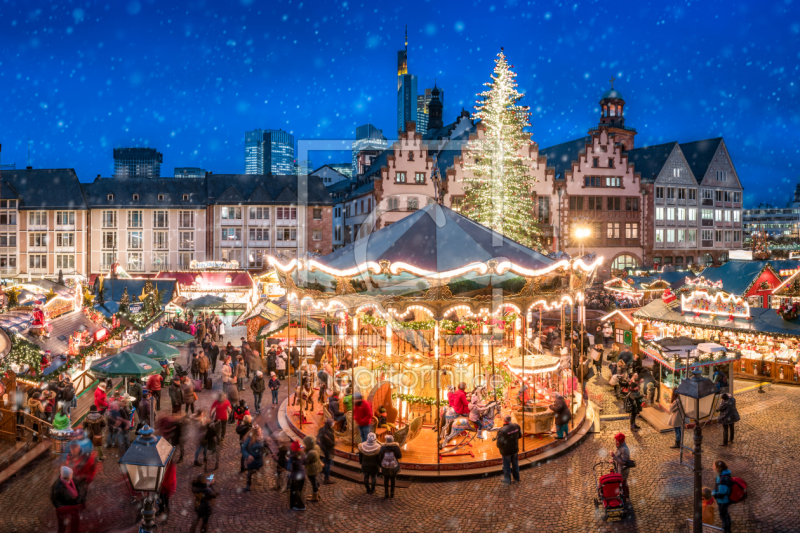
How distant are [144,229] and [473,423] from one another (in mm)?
47900

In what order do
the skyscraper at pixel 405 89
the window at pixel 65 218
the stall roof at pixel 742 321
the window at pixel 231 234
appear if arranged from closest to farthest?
the stall roof at pixel 742 321, the window at pixel 231 234, the window at pixel 65 218, the skyscraper at pixel 405 89

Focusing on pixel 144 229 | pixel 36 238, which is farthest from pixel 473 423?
pixel 36 238

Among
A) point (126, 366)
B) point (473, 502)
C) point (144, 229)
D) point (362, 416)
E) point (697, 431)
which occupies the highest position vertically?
point (144, 229)

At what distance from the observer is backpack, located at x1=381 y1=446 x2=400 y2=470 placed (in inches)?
407

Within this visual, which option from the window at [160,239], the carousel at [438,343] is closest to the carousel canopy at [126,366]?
the carousel at [438,343]

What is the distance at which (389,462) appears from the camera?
10352mm

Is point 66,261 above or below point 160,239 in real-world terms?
below

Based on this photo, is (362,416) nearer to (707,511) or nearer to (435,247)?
(435,247)

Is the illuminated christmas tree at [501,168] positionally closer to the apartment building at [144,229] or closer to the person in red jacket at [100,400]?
the person in red jacket at [100,400]

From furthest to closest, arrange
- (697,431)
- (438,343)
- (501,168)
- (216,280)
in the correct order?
(216,280) < (501,168) < (438,343) < (697,431)

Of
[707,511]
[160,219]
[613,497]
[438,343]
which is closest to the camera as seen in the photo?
[707,511]

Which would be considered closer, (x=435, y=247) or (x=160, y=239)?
(x=435, y=247)

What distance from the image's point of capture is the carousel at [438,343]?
12383mm

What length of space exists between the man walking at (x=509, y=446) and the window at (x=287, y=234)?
141ft
